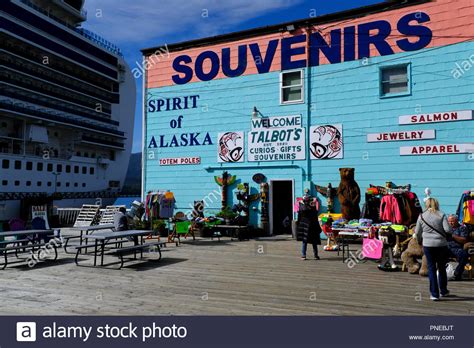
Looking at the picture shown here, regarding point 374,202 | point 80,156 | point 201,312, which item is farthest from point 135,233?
point 80,156

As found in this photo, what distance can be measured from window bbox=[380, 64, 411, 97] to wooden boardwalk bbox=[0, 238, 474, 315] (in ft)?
21.4

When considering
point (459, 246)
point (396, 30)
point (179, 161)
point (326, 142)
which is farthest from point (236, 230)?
point (396, 30)

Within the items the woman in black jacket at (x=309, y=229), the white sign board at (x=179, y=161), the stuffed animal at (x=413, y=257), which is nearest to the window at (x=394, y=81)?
the woman in black jacket at (x=309, y=229)

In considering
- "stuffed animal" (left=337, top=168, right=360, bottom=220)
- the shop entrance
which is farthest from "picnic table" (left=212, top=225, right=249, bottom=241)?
"stuffed animal" (left=337, top=168, right=360, bottom=220)

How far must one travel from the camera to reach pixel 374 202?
12.1 meters

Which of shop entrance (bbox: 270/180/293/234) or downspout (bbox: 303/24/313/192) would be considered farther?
shop entrance (bbox: 270/180/293/234)

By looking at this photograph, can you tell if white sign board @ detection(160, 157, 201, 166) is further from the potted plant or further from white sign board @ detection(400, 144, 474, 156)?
white sign board @ detection(400, 144, 474, 156)

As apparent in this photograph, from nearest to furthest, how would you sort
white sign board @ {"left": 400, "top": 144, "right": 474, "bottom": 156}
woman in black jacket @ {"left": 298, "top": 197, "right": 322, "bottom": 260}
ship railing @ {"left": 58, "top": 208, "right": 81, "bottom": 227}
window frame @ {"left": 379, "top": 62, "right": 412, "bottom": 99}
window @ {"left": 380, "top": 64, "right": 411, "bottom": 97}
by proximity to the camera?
woman in black jacket @ {"left": 298, "top": 197, "right": 322, "bottom": 260} < white sign board @ {"left": 400, "top": 144, "right": 474, "bottom": 156} < window frame @ {"left": 379, "top": 62, "right": 412, "bottom": 99} < window @ {"left": 380, "top": 64, "right": 411, "bottom": 97} < ship railing @ {"left": 58, "top": 208, "right": 81, "bottom": 227}

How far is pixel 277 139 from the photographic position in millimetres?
15070

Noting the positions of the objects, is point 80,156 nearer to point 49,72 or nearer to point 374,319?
point 49,72

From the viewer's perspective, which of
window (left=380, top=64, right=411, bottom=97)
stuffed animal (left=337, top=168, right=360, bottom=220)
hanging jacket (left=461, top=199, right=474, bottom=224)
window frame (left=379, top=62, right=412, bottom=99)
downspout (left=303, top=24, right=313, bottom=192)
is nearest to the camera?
hanging jacket (left=461, top=199, right=474, bottom=224)

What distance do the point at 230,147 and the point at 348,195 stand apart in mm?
5452

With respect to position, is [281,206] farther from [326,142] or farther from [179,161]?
[179,161]

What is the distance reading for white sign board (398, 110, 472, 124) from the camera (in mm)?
11883
